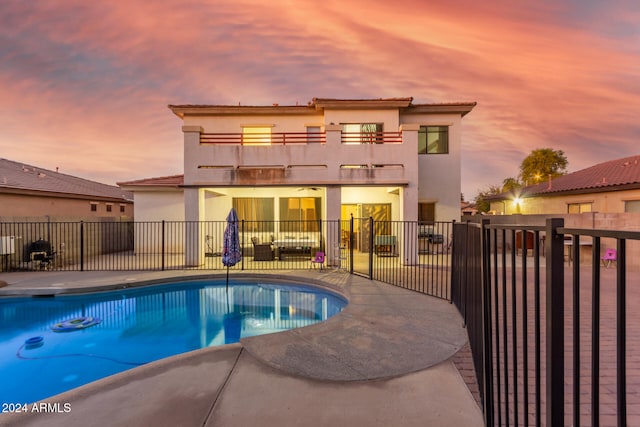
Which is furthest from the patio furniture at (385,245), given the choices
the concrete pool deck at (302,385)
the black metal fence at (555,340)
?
the concrete pool deck at (302,385)

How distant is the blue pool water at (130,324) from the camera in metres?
5.18

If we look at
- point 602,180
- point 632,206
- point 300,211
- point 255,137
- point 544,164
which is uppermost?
point 544,164

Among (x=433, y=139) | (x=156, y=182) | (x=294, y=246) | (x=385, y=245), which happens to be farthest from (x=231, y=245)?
(x=433, y=139)

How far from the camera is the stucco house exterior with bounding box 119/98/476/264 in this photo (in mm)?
12578

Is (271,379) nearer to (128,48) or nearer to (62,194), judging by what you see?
(128,48)

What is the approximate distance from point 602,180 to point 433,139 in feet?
33.5

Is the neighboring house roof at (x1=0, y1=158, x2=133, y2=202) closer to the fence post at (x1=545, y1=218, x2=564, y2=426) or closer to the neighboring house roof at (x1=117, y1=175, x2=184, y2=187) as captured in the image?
the neighboring house roof at (x1=117, y1=175, x2=184, y2=187)

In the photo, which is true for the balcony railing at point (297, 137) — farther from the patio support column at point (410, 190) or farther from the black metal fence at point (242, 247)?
the black metal fence at point (242, 247)

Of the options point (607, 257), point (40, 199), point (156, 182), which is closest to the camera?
point (607, 257)

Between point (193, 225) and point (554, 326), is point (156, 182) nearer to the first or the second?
point (193, 225)

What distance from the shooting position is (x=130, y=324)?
732 cm

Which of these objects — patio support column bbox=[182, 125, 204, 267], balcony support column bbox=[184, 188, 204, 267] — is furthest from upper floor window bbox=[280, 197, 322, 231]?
patio support column bbox=[182, 125, 204, 267]

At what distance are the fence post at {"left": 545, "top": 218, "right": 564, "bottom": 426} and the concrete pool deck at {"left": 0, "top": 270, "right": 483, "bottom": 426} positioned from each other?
1603 millimetres

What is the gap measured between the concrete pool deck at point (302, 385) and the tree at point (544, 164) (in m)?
44.5
